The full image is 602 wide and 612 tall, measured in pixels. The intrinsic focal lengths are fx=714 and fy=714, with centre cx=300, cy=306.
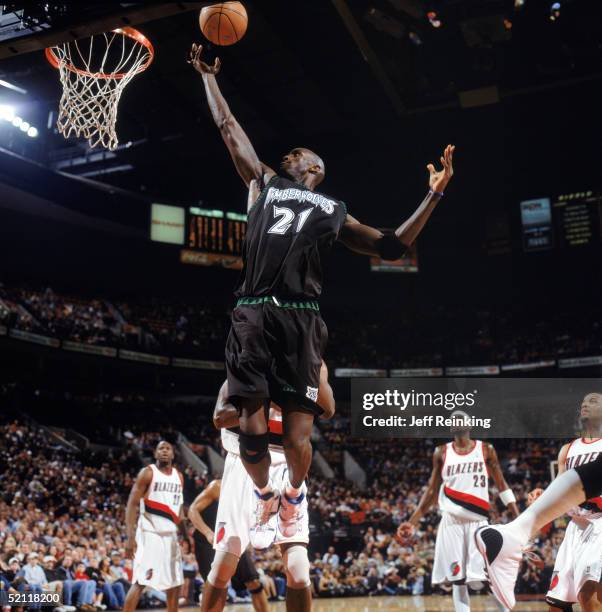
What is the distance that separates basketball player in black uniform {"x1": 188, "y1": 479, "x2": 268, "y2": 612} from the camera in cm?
641

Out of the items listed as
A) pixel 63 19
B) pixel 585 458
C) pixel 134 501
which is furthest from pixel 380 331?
pixel 63 19

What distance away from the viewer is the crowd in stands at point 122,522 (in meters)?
11.5

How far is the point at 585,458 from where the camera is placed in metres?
5.42

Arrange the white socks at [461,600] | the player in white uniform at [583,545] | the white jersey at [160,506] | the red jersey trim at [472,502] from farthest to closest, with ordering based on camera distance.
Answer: the white jersey at [160,506], the red jersey trim at [472,502], the white socks at [461,600], the player in white uniform at [583,545]

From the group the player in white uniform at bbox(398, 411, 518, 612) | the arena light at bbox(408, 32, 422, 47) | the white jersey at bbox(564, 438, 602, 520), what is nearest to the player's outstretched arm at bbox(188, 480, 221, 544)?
the player in white uniform at bbox(398, 411, 518, 612)

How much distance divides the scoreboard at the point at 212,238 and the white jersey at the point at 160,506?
14157 mm

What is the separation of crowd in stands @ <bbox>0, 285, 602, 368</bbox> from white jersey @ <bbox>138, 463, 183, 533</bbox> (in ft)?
46.8

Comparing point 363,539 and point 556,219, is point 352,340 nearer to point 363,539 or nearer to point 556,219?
point 556,219

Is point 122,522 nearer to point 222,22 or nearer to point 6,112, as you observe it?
point 6,112

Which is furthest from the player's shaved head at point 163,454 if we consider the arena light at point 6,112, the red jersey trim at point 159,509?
the arena light at point 6,112

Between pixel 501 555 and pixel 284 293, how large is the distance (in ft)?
4.70

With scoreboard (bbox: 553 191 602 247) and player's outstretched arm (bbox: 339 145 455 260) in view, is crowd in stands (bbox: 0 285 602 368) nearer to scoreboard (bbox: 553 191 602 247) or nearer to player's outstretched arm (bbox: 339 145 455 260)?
scoreboard (bbox: 553 191 602 247)

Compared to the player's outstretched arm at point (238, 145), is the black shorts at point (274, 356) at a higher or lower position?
lower

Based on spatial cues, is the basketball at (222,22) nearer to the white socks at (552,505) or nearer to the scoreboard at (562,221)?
the white socks at (552,505)
